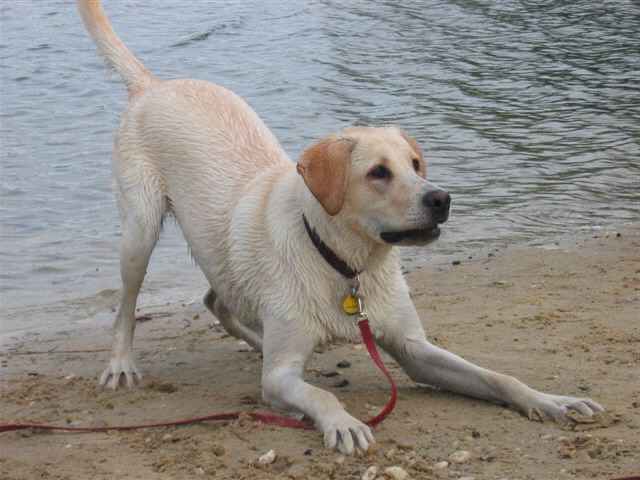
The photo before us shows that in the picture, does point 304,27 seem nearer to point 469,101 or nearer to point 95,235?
point 469,101

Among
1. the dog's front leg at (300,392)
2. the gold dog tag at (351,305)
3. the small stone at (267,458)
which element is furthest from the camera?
the gold dog tag at (351,305)

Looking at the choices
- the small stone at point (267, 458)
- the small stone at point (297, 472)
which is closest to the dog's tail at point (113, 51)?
the small stone at point (267, 458)

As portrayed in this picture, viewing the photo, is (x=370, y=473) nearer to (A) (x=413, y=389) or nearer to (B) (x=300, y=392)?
(B) (x=300, y=392)

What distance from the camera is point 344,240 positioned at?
493 cm

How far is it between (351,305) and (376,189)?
57cm

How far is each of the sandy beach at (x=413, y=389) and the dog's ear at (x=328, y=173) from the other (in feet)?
3.14

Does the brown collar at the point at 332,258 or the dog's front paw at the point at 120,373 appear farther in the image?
the dog's front paw at the point at 120,373

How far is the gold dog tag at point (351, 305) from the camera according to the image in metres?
5.01

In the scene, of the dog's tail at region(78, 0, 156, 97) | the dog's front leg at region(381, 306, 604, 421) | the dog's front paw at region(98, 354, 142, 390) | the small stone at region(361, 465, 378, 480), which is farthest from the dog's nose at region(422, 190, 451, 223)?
the dog's tail at region(78, 0, 156, 97)

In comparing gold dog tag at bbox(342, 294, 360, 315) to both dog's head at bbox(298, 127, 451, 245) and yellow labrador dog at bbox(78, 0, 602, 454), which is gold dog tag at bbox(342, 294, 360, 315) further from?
dog's head at bbox(298, 127, 451, 245)

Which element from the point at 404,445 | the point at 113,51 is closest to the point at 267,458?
the point at 404,445

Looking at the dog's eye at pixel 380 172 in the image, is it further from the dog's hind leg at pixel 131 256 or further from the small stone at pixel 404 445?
the dog's hind leg at pixel 131 256

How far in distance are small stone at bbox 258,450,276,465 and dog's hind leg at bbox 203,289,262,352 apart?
1.75 m

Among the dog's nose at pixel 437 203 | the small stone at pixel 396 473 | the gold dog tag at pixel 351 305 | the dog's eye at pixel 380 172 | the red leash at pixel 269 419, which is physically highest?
the dog's eye at pixel 380 172
